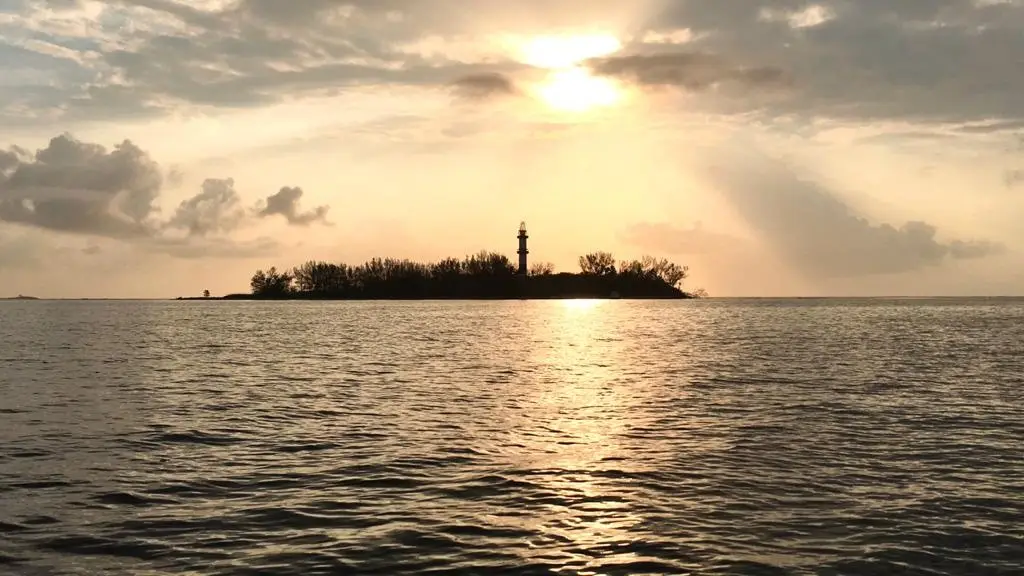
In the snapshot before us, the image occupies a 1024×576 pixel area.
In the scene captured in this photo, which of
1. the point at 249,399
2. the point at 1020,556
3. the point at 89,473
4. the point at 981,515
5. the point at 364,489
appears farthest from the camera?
the point at 249,399

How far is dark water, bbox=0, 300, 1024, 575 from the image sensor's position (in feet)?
52.2

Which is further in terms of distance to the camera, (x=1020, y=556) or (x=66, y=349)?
(x=66, y=349)

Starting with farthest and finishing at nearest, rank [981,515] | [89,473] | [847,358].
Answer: [847,358] → [89,473] → [981,515]

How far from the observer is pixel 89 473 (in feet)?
75.2

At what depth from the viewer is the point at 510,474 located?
22875 millimetres

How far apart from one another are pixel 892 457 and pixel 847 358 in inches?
1725

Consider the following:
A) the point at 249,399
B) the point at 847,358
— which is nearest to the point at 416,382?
the point at 249,399

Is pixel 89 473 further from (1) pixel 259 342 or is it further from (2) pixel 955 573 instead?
(1) pixel 259 342

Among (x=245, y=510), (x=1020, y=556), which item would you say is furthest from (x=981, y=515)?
(x=245, y=510)

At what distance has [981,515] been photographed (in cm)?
1864

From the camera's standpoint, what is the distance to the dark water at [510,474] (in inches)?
627

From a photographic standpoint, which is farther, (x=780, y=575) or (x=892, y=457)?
(x=892, y=457)

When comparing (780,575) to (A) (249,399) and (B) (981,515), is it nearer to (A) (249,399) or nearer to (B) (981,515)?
(B) (981,515)

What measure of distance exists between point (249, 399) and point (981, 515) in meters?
30.4
